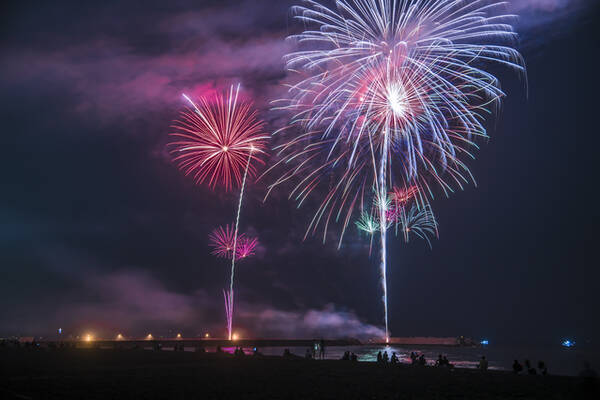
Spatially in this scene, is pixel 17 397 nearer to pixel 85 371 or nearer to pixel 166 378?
pixel 166 378

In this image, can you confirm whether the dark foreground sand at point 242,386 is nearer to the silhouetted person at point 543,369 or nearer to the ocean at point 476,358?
the silhouetted person at point 543,369

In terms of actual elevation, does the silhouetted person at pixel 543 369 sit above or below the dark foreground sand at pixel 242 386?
below

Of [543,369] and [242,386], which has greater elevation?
[242,386]

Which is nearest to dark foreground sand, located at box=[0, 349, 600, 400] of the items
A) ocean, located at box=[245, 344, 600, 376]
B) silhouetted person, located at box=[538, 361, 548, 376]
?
silhouetted person, located at box=[538, 361, 548, 376]

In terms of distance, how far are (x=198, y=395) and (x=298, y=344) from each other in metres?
187

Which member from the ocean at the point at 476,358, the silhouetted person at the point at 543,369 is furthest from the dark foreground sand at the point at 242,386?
the ocean at the point at 476,358

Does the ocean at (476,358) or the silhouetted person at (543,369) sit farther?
the ocean at (476,358)

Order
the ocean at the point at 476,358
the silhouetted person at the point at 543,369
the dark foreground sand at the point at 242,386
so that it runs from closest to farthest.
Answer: the dark foreground sand at the point at 242,386 < the silhouetted person at the point at 543,369 < the ocean at the point at 476,358

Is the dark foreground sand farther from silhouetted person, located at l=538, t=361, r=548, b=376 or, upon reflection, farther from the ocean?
the ocean

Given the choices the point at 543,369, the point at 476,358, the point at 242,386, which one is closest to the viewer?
the point at 242,386

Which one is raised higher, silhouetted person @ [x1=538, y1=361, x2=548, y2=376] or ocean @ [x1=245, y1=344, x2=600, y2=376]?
silhouetted person @ [x1=538, y1=361, x2=548, y2=376]

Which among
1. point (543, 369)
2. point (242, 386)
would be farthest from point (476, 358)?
point (242, 386)

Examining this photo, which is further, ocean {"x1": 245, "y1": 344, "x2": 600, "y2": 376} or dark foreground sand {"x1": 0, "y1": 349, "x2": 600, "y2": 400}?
ocean {"x1": 245, "y1": 344, "x2": 600, "y2": 376}

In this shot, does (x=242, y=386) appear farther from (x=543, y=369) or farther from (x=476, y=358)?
(x=476, y=358)
